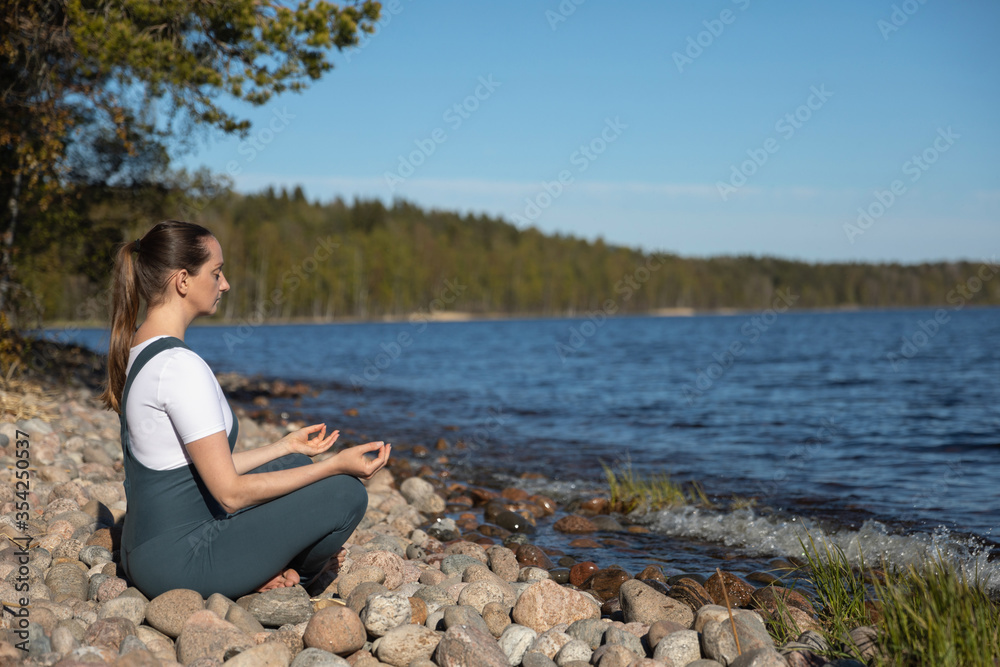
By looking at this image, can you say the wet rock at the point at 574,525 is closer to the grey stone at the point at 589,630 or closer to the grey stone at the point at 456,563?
the grey stone at the point at 456,563

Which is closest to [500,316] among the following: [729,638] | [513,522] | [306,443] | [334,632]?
[513,522]

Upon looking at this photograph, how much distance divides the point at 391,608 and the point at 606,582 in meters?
1.84

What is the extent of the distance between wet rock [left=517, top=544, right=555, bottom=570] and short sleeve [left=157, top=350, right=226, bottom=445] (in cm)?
296

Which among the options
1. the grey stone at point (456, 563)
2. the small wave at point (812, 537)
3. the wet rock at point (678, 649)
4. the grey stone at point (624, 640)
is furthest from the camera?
the small wave at point (812, 537)

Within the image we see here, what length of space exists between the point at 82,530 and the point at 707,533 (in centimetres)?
472

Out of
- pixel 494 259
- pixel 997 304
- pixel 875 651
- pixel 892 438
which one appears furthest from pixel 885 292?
pixel 875 651

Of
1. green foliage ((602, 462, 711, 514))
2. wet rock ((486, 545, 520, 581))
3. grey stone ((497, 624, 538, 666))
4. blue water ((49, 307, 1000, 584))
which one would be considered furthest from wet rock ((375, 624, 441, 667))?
green foliage ((602, 462, 711, 514))

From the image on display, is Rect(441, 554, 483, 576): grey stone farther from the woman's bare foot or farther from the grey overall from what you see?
the grey overall

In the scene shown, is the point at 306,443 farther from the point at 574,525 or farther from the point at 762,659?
the point at 574,525

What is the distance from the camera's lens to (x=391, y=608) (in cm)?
338

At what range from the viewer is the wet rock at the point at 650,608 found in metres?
3.84

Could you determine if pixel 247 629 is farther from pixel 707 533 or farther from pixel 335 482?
pixel 707 533

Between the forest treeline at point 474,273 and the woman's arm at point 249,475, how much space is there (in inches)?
1791

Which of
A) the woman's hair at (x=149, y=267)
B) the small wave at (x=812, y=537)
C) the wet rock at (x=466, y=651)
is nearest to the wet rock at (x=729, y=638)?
the wet rock at (x=466, y=651)
